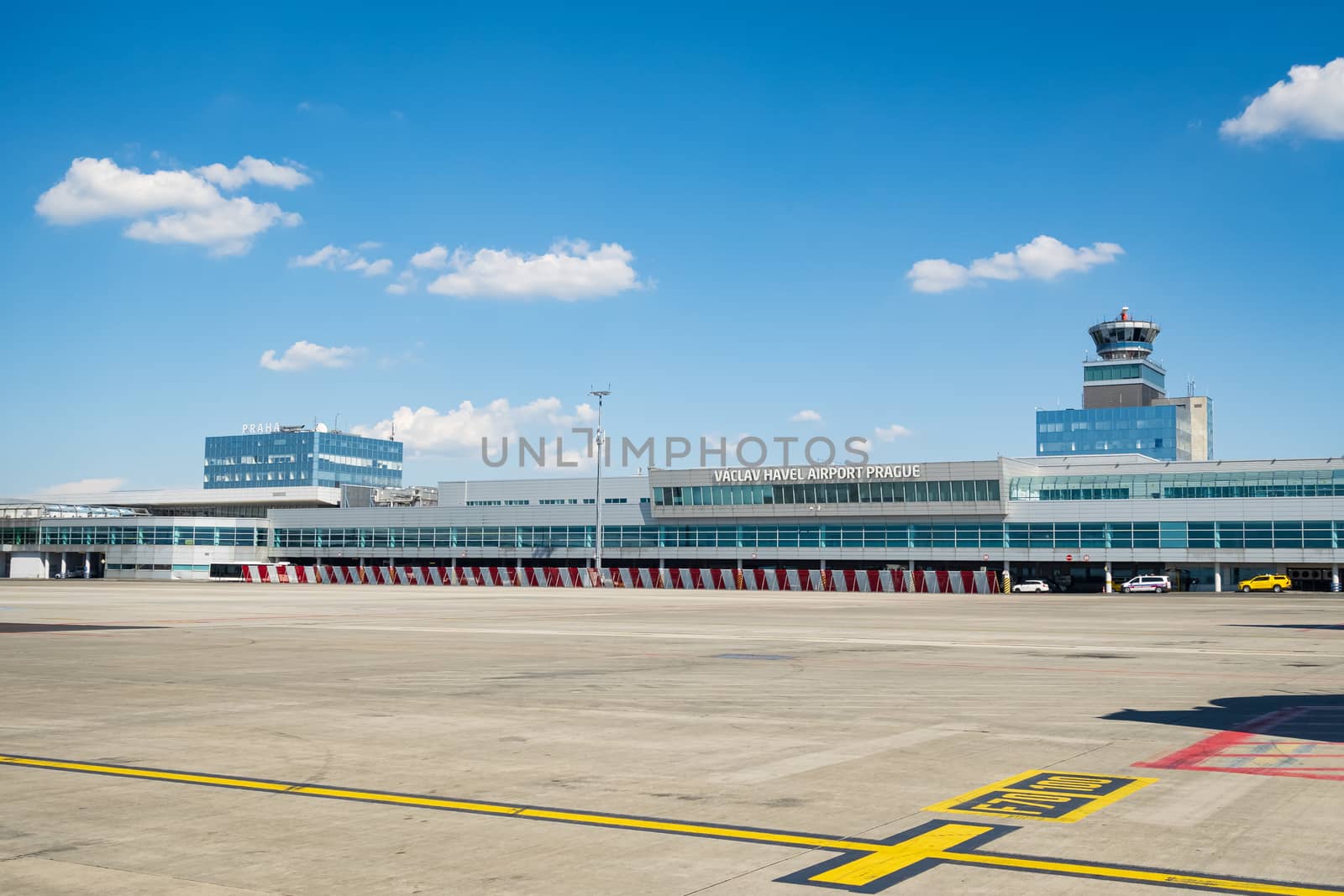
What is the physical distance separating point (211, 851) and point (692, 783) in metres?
4.26

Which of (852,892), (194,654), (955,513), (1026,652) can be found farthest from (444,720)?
(955,513)

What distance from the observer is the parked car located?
9012 centimetres

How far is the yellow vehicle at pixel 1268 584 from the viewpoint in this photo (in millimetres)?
92625

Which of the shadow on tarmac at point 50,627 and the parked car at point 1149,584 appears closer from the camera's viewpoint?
the shadow on tarmac at point 50,627

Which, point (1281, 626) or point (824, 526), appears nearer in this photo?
point (1281, 626)

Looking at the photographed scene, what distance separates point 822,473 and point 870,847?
10587 cm

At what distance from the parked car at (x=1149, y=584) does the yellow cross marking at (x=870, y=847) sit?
87989 millimetres

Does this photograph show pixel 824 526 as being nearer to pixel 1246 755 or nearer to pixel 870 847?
pixel 1246 755

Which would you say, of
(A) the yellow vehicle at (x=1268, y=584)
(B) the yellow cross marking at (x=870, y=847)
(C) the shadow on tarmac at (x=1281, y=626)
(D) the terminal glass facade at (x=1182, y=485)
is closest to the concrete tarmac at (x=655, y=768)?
(B) the yellow cross marking at (x=870, y=847)

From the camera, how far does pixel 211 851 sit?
8.41 metres

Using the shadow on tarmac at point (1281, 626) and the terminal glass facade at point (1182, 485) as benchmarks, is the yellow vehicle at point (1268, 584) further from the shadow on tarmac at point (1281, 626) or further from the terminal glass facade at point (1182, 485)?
the shadow on tarmac at point (1281, 626)

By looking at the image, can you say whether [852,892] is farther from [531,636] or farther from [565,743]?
[531,636]

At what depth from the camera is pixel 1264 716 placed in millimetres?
15562

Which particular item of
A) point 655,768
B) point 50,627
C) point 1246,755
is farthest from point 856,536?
point 655,768
